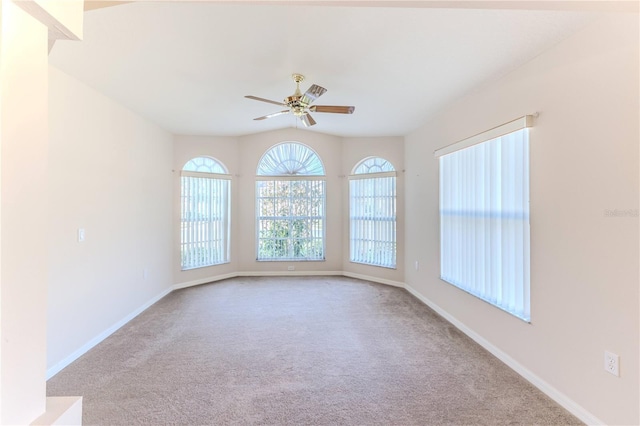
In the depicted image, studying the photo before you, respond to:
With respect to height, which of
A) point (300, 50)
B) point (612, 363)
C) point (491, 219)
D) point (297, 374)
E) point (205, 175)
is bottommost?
point (297, 374)

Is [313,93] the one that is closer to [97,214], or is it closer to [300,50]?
[300,50]

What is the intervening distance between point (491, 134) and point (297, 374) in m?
2.60

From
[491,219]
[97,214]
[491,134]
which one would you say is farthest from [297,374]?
[491,134]

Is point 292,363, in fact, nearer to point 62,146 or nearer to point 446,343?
point 446,343

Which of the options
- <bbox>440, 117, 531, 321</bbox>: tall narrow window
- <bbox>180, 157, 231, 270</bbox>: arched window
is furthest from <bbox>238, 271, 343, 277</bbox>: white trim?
<bbox>440, 117, 531, 321</bbox>: tall narrow window

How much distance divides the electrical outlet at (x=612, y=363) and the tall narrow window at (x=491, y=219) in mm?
582

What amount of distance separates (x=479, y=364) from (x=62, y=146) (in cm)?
394

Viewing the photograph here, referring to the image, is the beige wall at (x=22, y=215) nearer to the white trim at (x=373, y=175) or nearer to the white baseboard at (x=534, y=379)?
the white baseboard at (x=534, y=379)

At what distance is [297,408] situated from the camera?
1963 mm

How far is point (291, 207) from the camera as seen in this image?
5.69 m

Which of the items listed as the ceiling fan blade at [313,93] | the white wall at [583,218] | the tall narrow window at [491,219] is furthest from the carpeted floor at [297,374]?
the ceiling fan blade at [313,93]

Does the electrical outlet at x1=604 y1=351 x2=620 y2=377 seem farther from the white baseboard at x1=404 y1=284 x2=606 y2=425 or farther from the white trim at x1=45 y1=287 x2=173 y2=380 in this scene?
the white trim at x1=45 y1=287 x2=173 y2=380

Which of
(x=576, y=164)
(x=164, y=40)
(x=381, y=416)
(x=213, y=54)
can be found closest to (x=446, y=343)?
(x=381, y=416)

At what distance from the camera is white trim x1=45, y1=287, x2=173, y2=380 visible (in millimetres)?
2406
